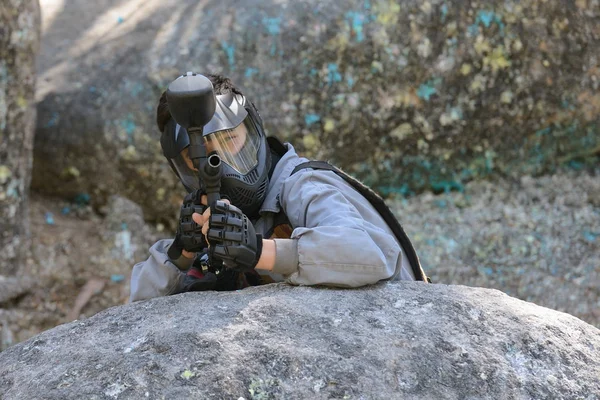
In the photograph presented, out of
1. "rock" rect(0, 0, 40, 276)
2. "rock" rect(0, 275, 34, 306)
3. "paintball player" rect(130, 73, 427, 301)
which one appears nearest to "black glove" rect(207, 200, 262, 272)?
"paintball player" rect(130, 73, 427, 301)

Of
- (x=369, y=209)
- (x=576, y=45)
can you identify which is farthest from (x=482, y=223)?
(x=369, y=209)

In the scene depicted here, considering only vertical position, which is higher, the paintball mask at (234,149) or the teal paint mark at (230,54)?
the paintball mask at (234,149)

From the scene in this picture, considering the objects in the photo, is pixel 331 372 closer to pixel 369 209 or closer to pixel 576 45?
pixel 369 209

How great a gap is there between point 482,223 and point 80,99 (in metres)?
2.46

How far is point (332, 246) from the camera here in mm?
2154

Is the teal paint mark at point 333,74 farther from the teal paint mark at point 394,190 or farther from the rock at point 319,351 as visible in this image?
the rock at point 319,351

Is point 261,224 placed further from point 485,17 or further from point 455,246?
point 485,17

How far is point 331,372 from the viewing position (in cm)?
184

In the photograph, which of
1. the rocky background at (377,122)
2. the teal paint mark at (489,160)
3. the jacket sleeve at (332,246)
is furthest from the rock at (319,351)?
the teal paint mark at (489,160)

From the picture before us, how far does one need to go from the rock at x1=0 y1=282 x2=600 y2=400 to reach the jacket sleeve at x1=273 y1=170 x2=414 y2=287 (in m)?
0.04

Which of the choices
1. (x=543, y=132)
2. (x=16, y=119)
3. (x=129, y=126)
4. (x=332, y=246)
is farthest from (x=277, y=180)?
(x=543, y=132)

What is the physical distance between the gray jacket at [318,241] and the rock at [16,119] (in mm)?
1892

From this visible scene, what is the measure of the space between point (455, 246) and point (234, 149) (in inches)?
97.5

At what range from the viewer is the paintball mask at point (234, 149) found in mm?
2350
